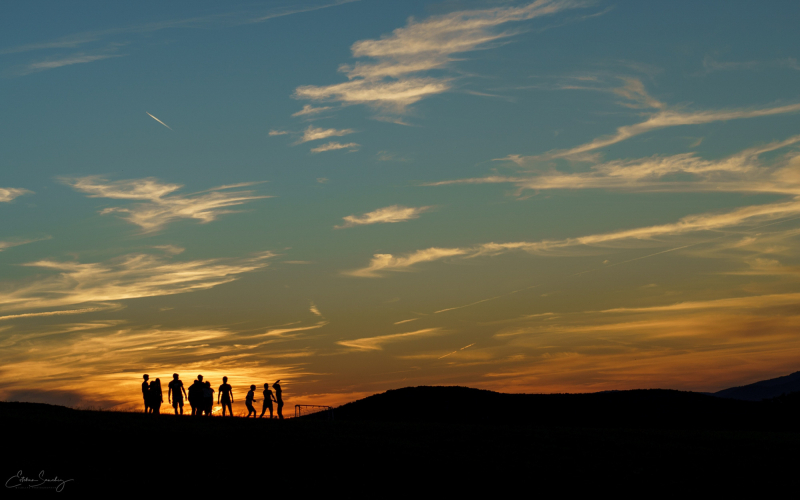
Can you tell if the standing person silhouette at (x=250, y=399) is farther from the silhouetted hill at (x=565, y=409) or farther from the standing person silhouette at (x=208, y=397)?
the silhouetted hill at (x=565, y=409)

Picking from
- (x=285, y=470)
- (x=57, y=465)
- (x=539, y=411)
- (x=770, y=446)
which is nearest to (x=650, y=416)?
(x=539, y=411)

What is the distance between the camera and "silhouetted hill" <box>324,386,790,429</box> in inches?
2790

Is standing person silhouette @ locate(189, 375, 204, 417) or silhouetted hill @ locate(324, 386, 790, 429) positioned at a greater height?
standing person silhouette @ locate(189, 375, 204, 417)

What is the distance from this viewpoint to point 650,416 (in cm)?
7281

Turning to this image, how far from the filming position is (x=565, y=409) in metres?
77.8

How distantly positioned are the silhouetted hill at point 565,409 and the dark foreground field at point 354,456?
1271 inches

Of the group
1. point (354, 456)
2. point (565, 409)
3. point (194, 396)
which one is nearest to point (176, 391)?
point (194, 396)

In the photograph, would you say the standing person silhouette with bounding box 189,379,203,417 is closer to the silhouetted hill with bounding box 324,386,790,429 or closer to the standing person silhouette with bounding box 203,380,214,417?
the standing person silhouette with bounding box 203,380,214,417

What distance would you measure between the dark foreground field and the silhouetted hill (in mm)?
32292

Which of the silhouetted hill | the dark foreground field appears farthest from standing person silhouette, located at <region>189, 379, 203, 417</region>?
the silhouetted hill

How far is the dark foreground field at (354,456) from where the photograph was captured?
22.5 meters

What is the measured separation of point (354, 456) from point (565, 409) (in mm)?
55553

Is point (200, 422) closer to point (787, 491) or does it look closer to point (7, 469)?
point (7, 469)

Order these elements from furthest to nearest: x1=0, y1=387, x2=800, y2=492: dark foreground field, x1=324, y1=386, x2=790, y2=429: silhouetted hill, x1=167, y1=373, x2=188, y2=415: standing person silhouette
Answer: x1=324, y1=386, x2=790, y2=429: silhouetted hill
x1=167, y1=373, x2=188, y2=415: standing person silhouette
x1=0, y1=387, x2=800, y2=492: dark foreground field
